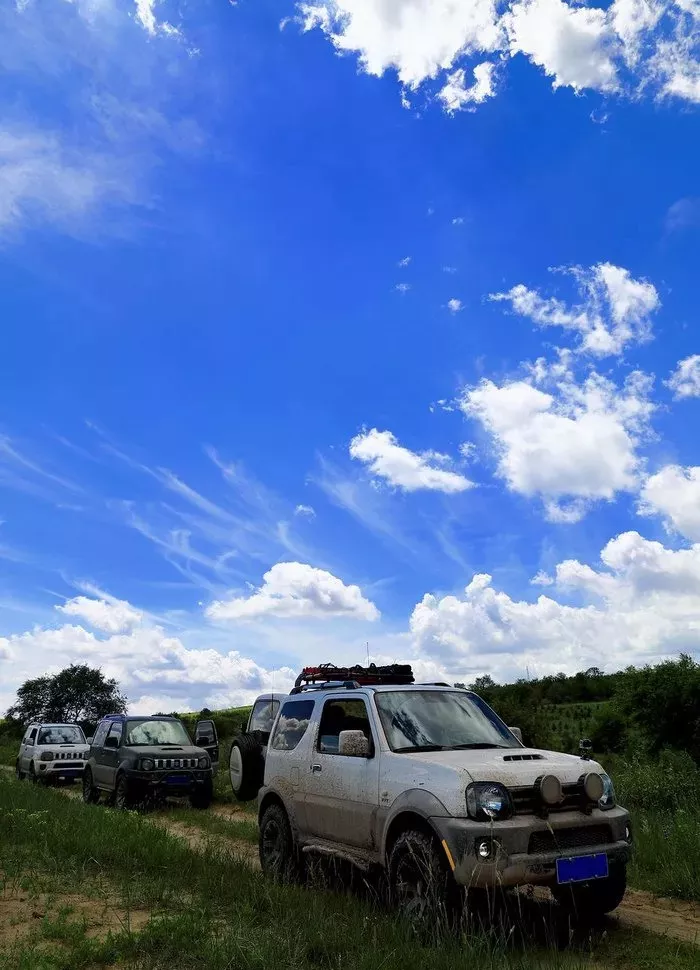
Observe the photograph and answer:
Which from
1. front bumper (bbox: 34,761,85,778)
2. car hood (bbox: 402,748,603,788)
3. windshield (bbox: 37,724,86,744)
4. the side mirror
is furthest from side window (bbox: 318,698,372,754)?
windshield (bbox: 37,724,86,744)

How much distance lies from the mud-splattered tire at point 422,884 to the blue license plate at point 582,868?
0.75m

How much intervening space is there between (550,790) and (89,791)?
556 inches

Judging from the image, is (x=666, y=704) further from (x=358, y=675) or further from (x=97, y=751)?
(x=358, y=675)

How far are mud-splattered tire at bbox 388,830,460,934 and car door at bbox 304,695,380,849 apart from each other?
55 cm

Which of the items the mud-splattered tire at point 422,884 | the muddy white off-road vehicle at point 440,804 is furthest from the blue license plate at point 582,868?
the mud-splattered tire at point 422,884

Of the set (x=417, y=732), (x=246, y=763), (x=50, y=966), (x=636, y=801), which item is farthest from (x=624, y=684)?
(x=50, y=966)

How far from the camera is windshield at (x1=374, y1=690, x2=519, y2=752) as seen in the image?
6.92 metres

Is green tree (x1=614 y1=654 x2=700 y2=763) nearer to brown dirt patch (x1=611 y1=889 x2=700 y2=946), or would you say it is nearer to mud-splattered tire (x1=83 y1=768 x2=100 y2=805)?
mud-splattered tire (x1=83 y1=768 x2=100 y2=805)

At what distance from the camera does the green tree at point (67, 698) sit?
7769 cm

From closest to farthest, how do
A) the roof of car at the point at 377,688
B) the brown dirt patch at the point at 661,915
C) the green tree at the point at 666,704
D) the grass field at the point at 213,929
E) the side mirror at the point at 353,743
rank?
the grass field at the point at 213,929, the brown dirt patch at the point at 661,915, the side mirror at the point at 353,743, the roof of car at the point at 377,688, the green tree at the point at 666,704

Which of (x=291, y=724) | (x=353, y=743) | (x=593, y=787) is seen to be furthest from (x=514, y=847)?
(x=291, y=724)

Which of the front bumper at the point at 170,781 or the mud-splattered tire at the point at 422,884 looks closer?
the mud-splattered tire at the point at 422,884

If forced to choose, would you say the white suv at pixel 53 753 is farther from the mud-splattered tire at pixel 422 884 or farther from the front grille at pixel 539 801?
the front grille at pixel 539 801

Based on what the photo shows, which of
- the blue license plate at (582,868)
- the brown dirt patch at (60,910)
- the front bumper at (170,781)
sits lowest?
the brown dirt patch at (60,910)
